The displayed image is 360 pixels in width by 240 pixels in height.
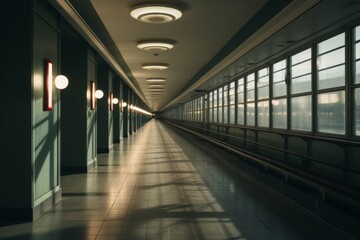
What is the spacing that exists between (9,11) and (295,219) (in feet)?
18.6

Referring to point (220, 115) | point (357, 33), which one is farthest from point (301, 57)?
point (220, 115)

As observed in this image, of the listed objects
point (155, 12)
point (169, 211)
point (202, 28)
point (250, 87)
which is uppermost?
point (202, 28)

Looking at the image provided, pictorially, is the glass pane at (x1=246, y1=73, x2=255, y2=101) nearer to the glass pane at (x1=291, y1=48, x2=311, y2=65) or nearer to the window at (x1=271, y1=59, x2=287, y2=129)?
the window at (x1=271, y1=59, x2=287, y2=129)

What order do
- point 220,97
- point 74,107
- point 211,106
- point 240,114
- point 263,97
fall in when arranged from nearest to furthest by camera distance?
point 74,107
point 263,97
point 240,114
point 220,97
point 211,106

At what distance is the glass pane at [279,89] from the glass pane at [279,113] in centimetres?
22

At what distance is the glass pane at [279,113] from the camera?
41.8 ft

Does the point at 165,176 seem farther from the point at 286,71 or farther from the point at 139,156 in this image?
the point at 286,71

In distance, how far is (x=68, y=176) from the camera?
33.9 feet

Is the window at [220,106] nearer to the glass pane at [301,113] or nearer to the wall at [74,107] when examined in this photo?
the glass pane at [301,113]

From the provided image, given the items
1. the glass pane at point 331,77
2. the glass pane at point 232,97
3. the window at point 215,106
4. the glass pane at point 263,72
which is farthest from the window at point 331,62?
the window at point 215,106

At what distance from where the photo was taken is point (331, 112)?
9148 mm

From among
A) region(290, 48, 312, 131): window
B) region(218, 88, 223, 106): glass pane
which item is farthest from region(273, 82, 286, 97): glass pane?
region(218, 88, 223, 106): glass pane

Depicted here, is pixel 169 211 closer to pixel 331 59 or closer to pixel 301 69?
pixel 331 59

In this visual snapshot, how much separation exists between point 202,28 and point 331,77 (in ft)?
12.1
